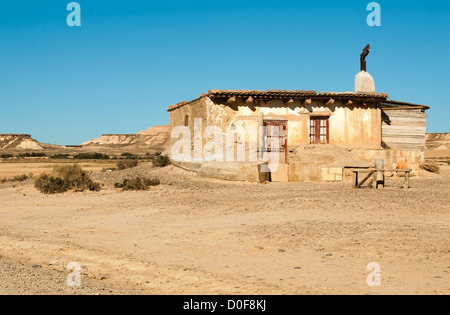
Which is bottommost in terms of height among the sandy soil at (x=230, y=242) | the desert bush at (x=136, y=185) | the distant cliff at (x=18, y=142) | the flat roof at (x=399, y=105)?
the sandy soil at (x=230, y=242)

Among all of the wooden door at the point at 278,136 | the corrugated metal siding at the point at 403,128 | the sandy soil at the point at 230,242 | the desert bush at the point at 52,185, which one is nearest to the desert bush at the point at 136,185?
the sandy soil at the point at 230,242

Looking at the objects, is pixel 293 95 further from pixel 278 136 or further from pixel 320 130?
pixel 320 130

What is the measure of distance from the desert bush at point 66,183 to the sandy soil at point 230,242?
1.69 m

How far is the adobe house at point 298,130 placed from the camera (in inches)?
743

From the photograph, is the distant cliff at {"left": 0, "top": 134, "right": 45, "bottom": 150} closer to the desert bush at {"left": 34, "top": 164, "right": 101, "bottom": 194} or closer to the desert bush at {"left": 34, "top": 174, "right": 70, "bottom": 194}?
the desert bush at {"left": 34, "top": 164, "right": 101, "bottom": 194}

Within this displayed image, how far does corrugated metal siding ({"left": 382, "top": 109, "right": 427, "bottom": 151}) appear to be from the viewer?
23.9 meters

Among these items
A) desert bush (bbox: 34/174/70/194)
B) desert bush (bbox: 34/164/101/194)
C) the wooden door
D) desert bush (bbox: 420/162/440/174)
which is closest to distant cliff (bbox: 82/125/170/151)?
desert bush (bbox: 420/162/440/174)

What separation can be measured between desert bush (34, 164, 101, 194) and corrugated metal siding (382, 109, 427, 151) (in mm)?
14002

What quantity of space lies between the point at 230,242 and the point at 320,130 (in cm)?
1382

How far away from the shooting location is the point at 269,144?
20.3 metres
